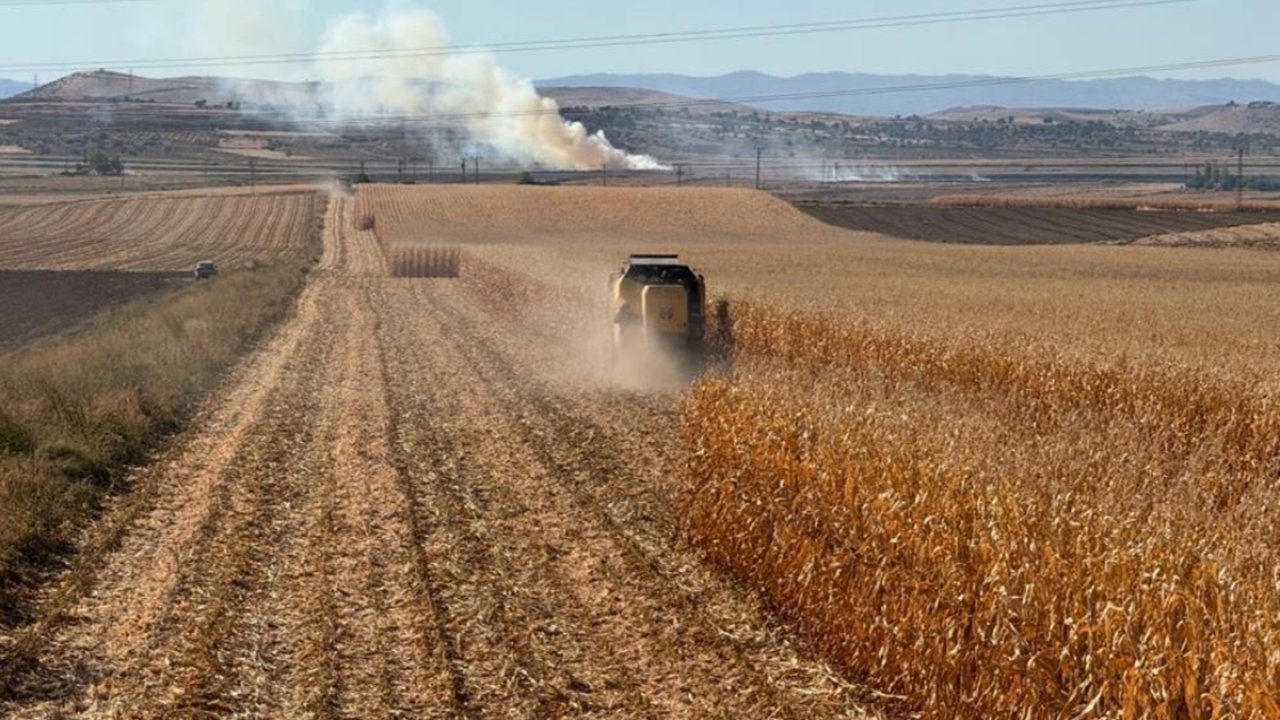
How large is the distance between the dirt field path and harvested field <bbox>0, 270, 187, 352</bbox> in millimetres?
18431

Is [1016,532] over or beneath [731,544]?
over

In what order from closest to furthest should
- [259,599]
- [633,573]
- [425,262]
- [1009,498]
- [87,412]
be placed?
[1009,498] < [259,599] < [633,573] < [87,412] < [425,262]

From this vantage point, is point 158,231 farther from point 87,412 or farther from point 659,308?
point 87,412

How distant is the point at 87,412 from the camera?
18.3m

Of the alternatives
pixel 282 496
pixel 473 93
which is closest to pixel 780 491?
pixel 282 496

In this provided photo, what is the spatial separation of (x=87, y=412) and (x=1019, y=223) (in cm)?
7054

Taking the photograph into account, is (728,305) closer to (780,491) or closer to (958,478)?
(780,491)

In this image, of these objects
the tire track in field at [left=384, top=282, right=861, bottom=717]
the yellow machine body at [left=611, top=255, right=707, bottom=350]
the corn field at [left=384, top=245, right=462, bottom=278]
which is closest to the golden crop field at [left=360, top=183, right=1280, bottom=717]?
the tire track in field at [left=384, top=282, right=861, bottom=717]

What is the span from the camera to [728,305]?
2647cm

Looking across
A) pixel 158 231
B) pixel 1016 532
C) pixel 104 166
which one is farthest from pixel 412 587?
pixel 104 166

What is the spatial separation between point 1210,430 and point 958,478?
5.23 m

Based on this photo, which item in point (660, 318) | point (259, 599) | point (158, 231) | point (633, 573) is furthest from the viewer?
point (158, 231)

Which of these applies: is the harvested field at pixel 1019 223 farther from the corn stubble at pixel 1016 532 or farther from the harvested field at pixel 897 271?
the corn stubble at pixel 1016 532

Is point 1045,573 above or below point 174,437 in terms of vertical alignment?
above
